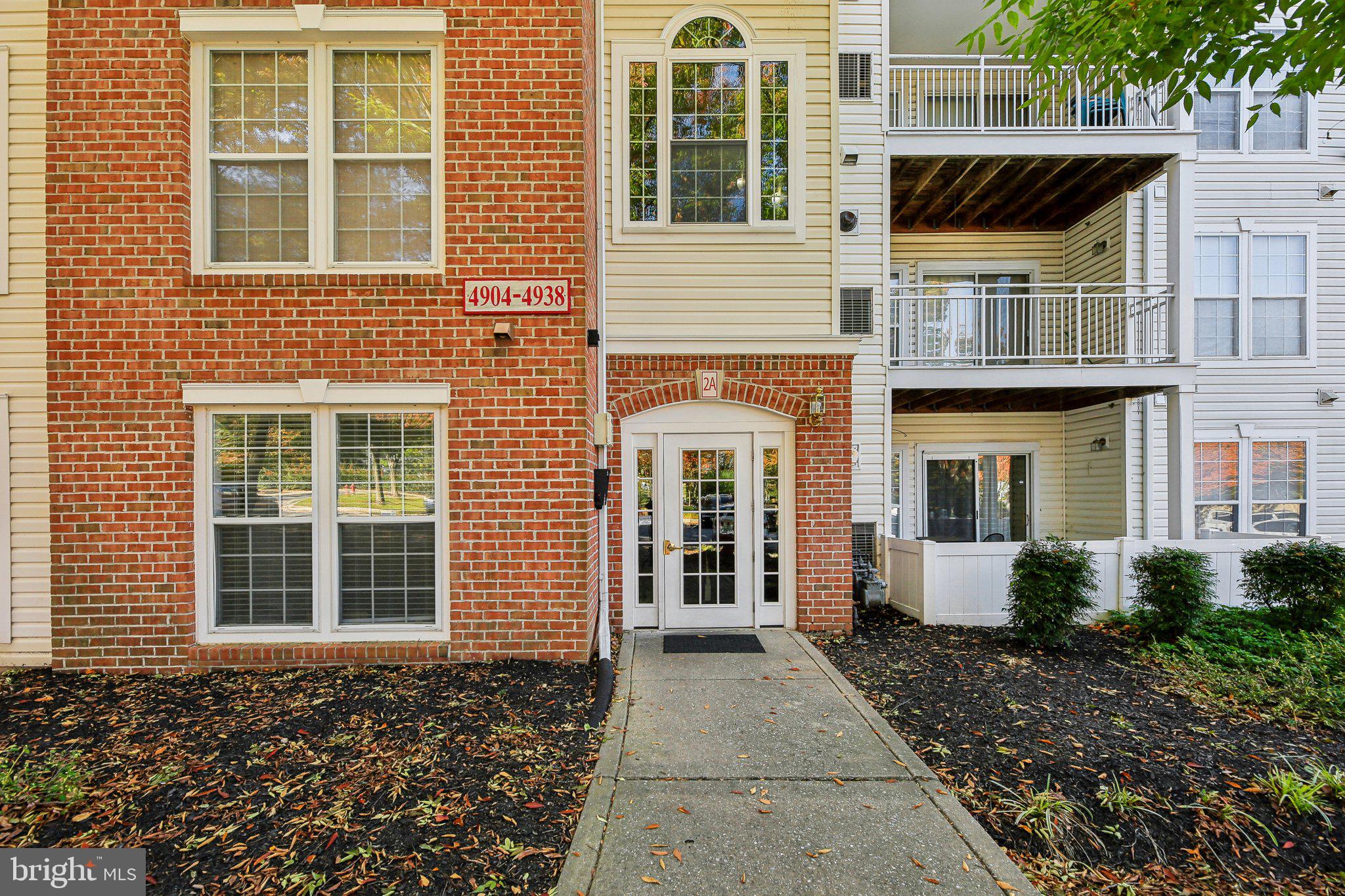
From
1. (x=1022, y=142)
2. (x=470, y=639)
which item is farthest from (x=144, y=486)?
(x=1022, y=142)

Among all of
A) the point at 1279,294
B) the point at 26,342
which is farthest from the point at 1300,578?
the point at 26,342

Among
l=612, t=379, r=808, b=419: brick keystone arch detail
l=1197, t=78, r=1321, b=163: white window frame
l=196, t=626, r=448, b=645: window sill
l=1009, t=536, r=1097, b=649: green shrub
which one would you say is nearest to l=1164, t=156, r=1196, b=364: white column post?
l=1197, t=78, r=1321, b=163: white window frame

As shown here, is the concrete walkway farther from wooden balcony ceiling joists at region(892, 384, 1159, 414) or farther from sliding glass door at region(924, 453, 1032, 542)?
sliding glass door at region(924, 453, 1032, 542)

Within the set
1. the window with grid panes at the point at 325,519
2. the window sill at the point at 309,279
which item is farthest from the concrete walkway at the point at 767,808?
the window sill at the point at 309,279

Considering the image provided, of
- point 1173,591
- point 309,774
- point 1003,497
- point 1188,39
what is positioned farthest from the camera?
point 1003,497

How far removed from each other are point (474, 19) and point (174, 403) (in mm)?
3785

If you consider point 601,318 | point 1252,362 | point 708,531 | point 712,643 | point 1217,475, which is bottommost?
point 712,643

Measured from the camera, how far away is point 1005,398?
9164mm

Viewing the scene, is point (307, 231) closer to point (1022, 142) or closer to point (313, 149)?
point (313, 149)

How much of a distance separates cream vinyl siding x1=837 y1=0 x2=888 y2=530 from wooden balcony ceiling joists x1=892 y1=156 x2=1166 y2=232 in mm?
567

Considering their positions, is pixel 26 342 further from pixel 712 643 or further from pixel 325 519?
pixel 712 643

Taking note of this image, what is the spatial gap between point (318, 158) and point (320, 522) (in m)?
2.89

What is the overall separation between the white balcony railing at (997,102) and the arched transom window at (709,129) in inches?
100

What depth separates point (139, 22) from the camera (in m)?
4.69
